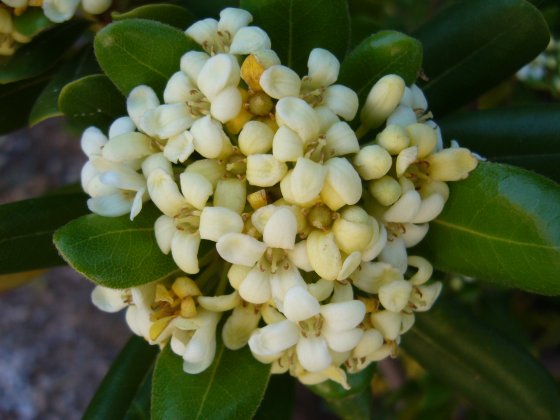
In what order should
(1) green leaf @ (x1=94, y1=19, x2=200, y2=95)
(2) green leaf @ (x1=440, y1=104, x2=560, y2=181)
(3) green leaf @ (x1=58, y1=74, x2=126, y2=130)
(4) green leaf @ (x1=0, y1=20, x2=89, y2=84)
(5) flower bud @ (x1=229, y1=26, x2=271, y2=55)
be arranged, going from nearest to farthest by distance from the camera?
(5) flower bud @ (x1=229, y1=26, x2=271, y2=55)
(1) green leaf @ (x1=94, y1=19, x2=200, y2=95)
(3) green leaf @ (x1=58, y1=74, x2=126, y2=130)
(2) green leaf @ (x1=440, y1=104, x2=560, y2=181)
(4) green leaf @ (x1=0, y1=20, x2=89, y2=84)

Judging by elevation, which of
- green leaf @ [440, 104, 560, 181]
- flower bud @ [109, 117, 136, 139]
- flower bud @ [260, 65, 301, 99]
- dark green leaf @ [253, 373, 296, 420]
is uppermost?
flower bud @ [260, 65, 301, 99]

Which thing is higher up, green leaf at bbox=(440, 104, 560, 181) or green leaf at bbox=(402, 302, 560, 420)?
green leaf at bbox=(440, 104, 560, 181)

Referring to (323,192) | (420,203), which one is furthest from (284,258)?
(420,203)

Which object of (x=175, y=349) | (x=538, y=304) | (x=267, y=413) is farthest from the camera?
(x=538, y=304)

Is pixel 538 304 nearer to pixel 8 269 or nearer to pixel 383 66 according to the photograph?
pixel 383 66

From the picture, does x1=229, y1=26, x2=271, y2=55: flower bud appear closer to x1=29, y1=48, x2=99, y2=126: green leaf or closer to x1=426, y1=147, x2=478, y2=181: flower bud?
x1=426, y1=147, x2=478, y2=181: flower bud

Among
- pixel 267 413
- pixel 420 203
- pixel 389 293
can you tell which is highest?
pixel 420 203

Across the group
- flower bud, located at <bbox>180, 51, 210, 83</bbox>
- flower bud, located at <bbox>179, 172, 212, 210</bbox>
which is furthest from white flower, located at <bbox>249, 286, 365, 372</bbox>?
flower bud, located at <bbox>180, 51, 210, 83</bbox>
